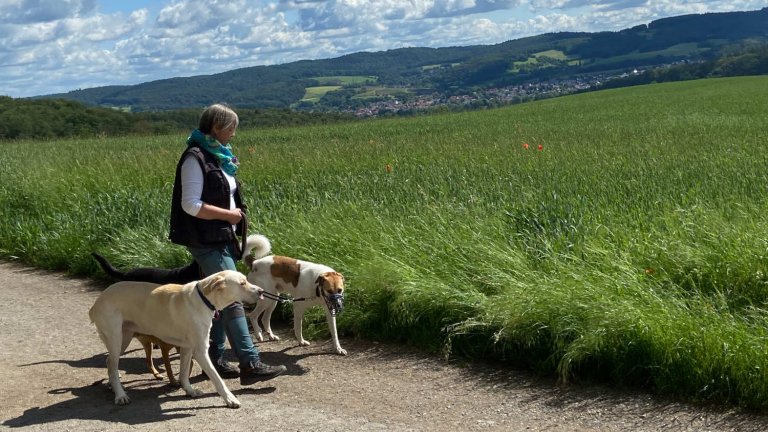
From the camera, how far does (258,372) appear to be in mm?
6465

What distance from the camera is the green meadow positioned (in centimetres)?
589

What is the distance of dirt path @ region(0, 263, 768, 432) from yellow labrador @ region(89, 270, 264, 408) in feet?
0.91

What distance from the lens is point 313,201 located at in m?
11.7

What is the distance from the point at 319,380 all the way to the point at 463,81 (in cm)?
19500

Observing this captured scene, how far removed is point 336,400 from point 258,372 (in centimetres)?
86

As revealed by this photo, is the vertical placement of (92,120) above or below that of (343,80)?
below

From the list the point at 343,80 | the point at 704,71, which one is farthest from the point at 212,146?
the point at 343,80

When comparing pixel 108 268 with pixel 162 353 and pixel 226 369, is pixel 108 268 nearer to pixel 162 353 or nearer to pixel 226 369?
pixel 162 353

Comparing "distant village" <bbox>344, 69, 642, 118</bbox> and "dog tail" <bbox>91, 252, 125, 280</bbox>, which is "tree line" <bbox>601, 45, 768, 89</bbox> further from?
"dog tail" <bbox>91, 252, 125, 280</bbox>

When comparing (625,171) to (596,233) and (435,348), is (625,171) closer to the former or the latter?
(596,233)

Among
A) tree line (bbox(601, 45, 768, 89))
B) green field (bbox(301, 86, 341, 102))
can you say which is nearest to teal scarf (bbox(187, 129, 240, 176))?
tree line (bbox(601, 45, 768, 89))

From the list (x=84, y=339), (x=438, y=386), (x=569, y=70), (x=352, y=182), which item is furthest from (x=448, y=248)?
(x=569, y=70)

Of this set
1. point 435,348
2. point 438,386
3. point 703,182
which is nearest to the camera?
point 438,386

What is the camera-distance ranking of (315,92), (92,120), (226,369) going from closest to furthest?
(226,369), (92,120), (315,92)
